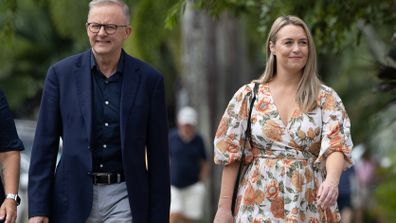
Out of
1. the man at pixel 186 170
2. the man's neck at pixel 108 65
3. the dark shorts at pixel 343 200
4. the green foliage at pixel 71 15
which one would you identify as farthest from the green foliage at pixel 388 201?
the man's neck at pixel 108 65

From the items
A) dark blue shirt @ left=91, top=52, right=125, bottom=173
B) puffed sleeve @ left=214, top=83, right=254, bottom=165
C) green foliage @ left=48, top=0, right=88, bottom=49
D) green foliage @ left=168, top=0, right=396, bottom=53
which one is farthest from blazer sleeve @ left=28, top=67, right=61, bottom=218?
green foliage @ left=48, top=0, right=88, bottom=49

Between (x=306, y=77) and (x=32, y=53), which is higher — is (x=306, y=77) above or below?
below

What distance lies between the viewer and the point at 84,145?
7867 millimetres

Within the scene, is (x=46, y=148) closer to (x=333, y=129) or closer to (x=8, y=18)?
(x=333, y=129)

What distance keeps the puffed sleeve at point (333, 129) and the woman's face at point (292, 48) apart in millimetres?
240

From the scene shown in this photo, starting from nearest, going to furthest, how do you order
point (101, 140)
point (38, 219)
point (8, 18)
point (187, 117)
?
point (38, 219) < point (101, 140) < point (8, 18) < point (187, 117)

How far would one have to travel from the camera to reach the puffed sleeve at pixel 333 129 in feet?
25.9

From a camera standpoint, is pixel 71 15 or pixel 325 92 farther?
pixel 71 15

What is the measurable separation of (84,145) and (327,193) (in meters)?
1.47

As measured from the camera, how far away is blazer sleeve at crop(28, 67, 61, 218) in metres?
7.87

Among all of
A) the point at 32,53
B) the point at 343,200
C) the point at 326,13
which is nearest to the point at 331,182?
the point at 326,13

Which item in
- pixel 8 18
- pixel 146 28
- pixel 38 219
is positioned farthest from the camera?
pixel 146 28

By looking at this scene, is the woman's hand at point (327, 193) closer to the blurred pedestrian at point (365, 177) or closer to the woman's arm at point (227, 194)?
the woman's arm at point (227, 194)

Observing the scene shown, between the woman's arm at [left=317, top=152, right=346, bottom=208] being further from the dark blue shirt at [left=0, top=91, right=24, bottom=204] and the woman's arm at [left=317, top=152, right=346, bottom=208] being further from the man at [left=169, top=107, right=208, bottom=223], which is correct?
the man at [left=169, top=107, right=208, bottom=223]
